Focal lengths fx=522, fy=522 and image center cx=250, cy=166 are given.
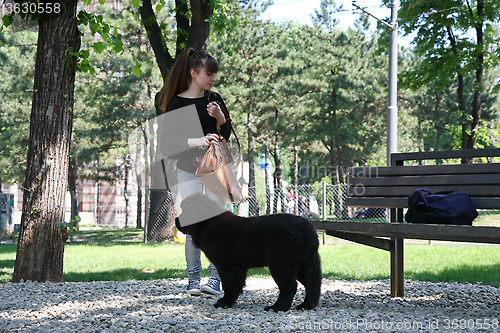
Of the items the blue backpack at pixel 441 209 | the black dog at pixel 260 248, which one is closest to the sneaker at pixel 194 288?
the black dog at pixel 260 248

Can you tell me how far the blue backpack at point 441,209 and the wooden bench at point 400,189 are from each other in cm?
13

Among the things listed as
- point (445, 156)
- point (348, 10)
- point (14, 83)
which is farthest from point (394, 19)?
point (14, 83)

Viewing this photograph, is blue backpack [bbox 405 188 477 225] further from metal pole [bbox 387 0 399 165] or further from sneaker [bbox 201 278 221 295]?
metal pole [bbox 387 0 399 165]

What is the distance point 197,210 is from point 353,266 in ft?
16.3

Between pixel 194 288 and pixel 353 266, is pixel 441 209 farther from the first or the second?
pixel 353 266

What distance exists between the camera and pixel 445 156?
15.0 ft

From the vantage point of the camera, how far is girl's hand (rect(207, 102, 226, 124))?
13.8 feet

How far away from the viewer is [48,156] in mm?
5418

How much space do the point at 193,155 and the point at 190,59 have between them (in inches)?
32.8

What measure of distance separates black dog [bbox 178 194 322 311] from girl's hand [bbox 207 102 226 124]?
0.70 metres

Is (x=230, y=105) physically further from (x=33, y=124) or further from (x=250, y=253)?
(x=250, y=253)

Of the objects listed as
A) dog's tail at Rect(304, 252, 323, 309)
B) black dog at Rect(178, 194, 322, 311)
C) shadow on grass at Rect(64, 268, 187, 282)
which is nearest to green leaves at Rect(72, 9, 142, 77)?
black dog at Rect(178, 194, 322, 311)

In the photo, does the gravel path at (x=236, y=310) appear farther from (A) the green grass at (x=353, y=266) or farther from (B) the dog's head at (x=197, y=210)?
(A) the green grass at (x=353, y=266)

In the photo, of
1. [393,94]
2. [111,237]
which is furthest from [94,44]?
[111,237]
